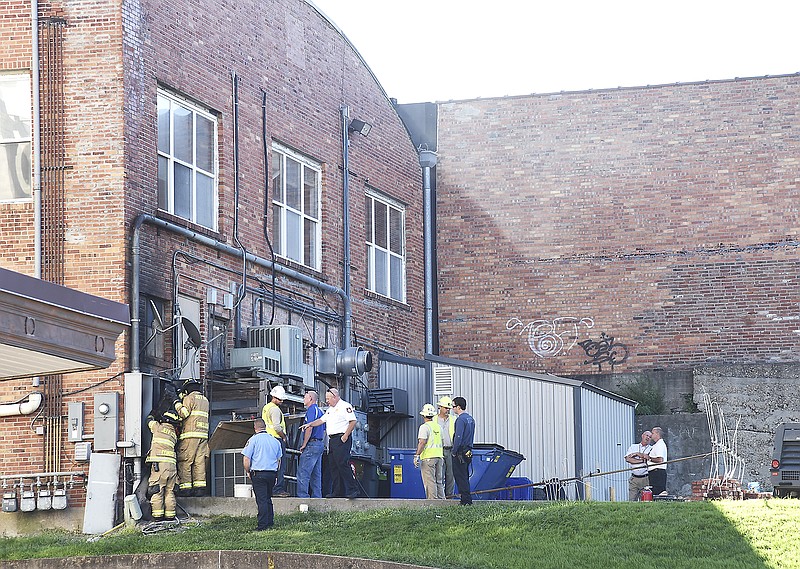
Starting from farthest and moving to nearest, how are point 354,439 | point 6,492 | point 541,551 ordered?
point 354,439
point 6,492
point 541,551

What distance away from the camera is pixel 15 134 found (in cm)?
2152

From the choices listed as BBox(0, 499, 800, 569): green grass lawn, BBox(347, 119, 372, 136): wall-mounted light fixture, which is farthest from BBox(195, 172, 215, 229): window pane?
BBox(0, 499, 800, 569): green grass lawn

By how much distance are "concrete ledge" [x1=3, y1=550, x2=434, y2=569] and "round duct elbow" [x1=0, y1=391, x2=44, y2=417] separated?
3727 mm

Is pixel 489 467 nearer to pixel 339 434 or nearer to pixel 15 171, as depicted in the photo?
pixel 339 434

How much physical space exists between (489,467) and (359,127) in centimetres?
848

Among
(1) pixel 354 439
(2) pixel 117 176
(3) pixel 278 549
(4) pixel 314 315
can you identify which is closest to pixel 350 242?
(4) pixel 314 315

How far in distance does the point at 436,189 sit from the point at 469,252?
5.45 ft

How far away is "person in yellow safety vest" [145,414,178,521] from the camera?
1958 centimetres

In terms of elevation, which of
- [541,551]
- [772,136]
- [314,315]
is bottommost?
[541,551]

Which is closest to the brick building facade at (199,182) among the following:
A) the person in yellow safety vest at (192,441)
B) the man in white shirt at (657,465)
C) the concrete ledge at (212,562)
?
the person in yellow safety vest at (192,441)

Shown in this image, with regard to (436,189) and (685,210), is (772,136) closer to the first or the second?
(685,210)

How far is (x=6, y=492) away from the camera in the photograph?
2027 cm

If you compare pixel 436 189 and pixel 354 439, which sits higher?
pixel 436 189

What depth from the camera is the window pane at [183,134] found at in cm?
2309
